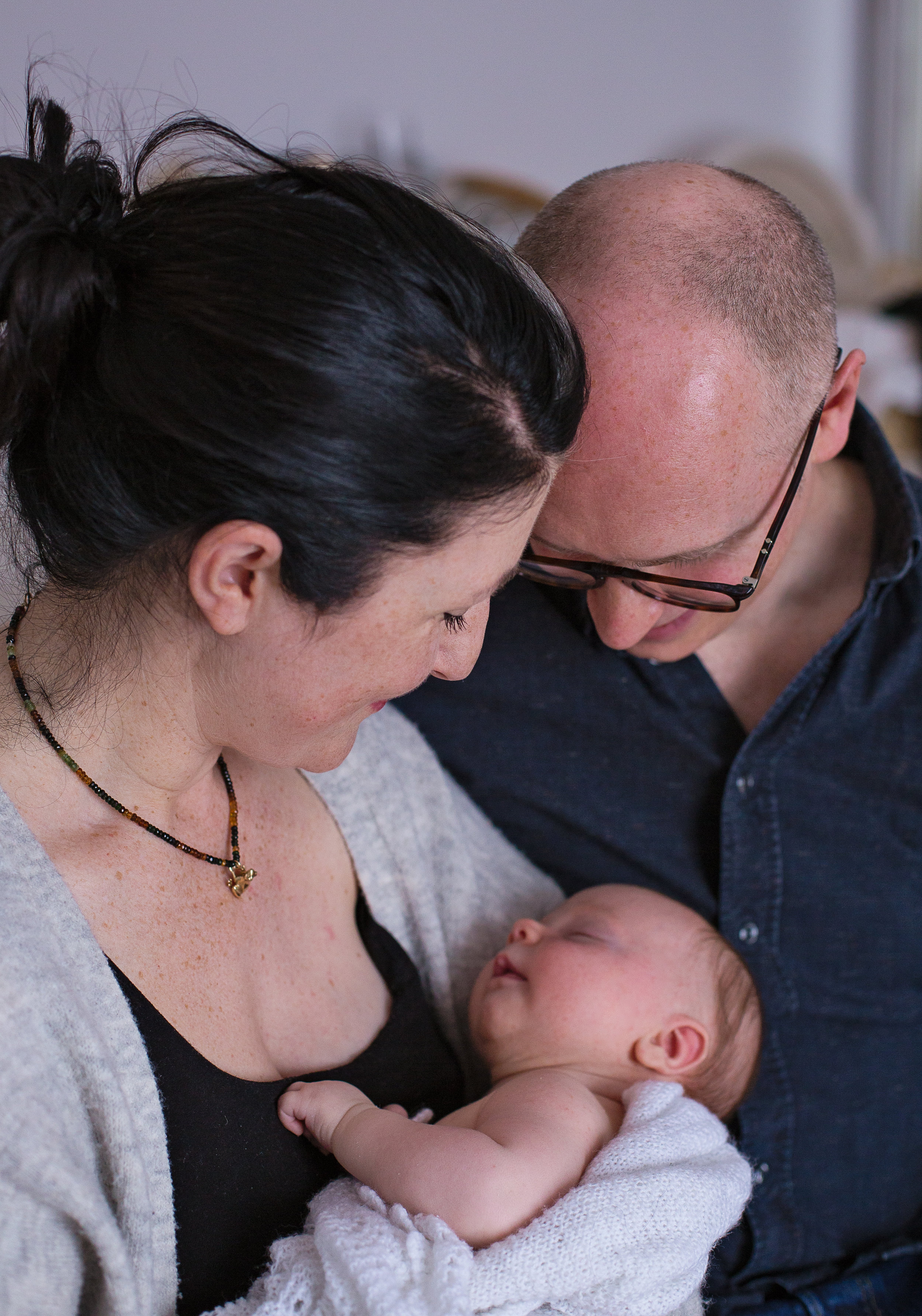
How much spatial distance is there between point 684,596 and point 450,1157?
691 mm

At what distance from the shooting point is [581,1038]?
1379 millimetres

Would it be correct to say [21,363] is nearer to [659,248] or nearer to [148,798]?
[148,798]

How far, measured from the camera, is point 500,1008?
1.37 metres

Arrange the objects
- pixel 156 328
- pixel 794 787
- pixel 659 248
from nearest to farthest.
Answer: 1. pixel 156 328
2. pixel 659 248
3. pixel 794 787

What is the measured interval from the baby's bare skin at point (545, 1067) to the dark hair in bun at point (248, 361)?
0.56 meters

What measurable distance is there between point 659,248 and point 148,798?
81cm

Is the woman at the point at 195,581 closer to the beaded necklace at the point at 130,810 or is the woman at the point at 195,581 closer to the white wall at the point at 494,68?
the beaded necklace at the point at 130,810

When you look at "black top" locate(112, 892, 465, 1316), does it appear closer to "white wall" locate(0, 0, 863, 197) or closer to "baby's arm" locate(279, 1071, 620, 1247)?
"baby's arm" locate(279, 1071, 620, 1247)

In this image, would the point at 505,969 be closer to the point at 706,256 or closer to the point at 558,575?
the point at 558,575

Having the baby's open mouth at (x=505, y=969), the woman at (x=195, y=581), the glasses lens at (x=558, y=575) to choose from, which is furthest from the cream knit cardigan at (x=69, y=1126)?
the glasses lens at (x=558, y=575)

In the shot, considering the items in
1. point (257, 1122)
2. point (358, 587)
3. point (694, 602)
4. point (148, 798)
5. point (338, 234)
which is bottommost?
point (257, 1122)

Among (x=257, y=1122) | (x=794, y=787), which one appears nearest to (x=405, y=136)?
(x=794, y=787)

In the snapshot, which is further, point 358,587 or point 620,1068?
point 620,1068

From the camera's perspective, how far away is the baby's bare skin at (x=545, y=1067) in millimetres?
1085
